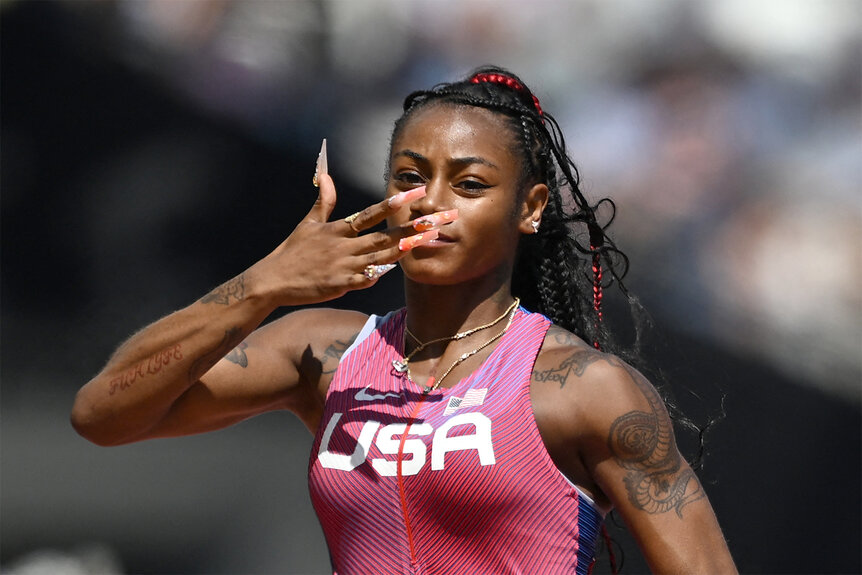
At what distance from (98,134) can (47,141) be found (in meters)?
0.17

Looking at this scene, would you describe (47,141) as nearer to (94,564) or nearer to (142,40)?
(142,40)

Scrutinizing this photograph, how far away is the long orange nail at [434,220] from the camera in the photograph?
2.01 metres

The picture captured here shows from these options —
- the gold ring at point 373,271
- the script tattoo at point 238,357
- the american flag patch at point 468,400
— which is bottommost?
the american flag patch at point 468,400

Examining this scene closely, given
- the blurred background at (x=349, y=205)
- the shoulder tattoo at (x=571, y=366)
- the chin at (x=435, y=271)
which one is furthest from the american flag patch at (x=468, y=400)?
the blurred background at (x=349, y=205)

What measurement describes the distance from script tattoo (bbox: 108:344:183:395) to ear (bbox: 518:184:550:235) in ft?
2.41

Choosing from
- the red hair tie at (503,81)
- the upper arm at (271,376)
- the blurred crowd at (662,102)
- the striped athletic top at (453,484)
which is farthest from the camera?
the blurred crowd at (662,102)

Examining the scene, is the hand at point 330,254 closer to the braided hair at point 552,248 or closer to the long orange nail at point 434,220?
the long orange nail at point 434,220

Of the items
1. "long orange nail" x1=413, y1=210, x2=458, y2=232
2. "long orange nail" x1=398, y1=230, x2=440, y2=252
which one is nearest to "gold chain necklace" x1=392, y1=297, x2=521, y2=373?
"long orange nail" x1=413, y1=210, x2=458, y2=232

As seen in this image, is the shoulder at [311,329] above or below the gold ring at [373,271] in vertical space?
below

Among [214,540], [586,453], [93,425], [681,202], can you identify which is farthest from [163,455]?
[586,453]

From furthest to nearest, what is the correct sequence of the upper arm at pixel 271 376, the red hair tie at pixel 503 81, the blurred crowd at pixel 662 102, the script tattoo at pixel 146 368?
the blurred crowd at pixel 662 102 → the red hair tie at pixel 503 81 → the upper arm at pixel 271 376 → the script tattoo at pixel 146 368

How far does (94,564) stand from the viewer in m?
3.80

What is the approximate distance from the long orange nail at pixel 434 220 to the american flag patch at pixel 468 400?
328mm

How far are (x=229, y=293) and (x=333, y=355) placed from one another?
37 cm
